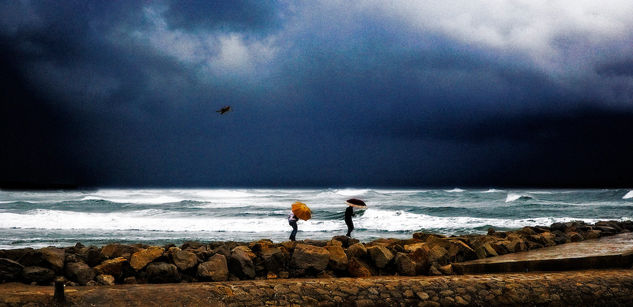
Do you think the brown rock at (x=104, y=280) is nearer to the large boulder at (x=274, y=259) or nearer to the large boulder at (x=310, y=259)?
the large boulder at (x=274, y=259)

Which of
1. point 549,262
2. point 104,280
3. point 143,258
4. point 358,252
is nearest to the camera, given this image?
point 104,280

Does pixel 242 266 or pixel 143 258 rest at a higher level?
pixel 143 258

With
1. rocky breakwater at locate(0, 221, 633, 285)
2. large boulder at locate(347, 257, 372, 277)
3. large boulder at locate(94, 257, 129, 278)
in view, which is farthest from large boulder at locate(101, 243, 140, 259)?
large boulder at locate(347, 257, 372, 277)

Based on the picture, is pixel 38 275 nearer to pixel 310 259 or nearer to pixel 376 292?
pixel 310 259

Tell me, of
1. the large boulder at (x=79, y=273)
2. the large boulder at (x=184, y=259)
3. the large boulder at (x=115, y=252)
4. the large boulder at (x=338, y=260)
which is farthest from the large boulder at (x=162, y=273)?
the large boulder at (x=338, y=260)

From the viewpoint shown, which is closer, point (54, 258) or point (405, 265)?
point (54, 258)

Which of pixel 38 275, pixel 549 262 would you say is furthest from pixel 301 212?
pixel 38 275

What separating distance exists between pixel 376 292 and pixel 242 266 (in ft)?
5.89

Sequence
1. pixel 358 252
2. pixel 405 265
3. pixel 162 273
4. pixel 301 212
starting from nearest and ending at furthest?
pixel 162 273 < pixel 405 265 < pixel 358 252 < pixel 301 212

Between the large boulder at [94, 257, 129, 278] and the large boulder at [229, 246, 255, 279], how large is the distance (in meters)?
1.34

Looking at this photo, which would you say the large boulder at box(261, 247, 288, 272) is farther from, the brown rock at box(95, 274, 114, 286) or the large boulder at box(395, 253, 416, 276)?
the brown rock at box(95, 274, 114, 286)

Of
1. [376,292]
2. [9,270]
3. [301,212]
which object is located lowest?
[376,292]

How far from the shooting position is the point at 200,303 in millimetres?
5066

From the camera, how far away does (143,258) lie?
20.0 ft
